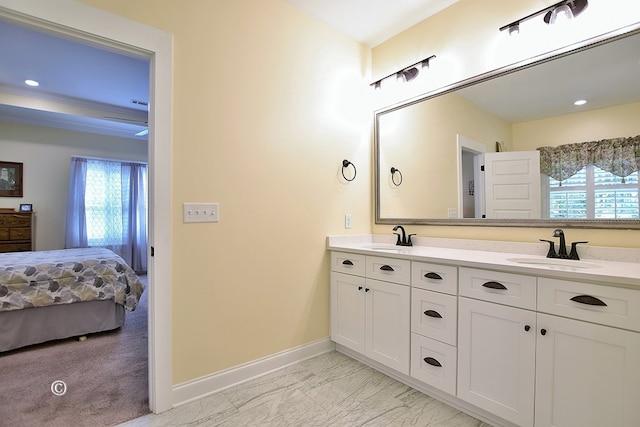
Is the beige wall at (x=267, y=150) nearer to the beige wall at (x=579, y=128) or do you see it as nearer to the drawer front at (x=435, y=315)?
the beige wall at (x=579, y=128)

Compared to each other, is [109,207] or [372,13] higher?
[372,13]

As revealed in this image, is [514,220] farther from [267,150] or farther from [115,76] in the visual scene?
[115,76]

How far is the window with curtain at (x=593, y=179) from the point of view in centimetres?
160

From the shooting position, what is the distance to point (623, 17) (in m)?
1.59

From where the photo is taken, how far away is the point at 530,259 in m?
1.77

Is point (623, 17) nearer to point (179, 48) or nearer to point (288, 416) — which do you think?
point (179, 48)

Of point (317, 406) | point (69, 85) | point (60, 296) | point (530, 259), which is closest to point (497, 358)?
point (530, 259)

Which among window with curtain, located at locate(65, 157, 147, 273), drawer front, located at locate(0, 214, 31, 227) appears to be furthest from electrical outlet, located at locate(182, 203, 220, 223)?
window with curtain, located at locate(65, 157, 147, 273)

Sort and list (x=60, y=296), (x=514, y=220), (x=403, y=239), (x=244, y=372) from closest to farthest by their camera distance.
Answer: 1. (x=514, y=220)
2. (x=244, y=372)
3. (x=403, y=239)
4. (x=60, y=296)

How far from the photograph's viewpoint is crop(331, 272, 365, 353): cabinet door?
7.42 ft

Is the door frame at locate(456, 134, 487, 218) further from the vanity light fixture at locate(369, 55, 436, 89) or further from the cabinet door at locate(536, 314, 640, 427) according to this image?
the cabinet door at locate(536, 314, 640, 427)

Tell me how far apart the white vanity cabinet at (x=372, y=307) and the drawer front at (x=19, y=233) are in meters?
4.76

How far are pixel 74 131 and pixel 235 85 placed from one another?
465 centimetres

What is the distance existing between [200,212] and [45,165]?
15.3 feet
